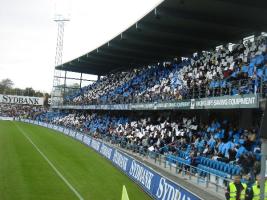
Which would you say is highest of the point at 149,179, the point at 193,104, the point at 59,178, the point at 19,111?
the point at 193,104

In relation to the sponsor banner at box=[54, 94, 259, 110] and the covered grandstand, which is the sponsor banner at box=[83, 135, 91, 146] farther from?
the sponsor banner at box=[54, 94, 259, 110]

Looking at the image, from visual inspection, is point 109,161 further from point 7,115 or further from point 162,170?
point 7,115

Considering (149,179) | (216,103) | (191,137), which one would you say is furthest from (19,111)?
(149,179)

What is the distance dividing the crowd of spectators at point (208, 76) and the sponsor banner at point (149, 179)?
5.02 meters

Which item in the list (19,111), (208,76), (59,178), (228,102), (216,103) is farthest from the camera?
(19,111)

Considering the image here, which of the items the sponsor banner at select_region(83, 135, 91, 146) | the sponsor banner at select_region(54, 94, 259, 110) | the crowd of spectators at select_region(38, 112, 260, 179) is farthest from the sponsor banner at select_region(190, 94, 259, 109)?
the sponsor banner at select_region(83, 135, 91, 146)

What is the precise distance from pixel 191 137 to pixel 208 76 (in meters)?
3.44

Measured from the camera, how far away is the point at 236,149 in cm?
1700

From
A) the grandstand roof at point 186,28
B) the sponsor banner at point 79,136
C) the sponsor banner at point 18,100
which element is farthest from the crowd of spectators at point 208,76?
the sponsor banner at point 18,100

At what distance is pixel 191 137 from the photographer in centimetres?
2295

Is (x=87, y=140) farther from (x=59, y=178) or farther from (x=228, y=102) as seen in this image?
(x=228, y=102)

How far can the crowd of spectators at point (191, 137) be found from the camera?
16.7 m

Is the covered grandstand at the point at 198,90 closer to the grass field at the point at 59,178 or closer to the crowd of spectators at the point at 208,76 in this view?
the crowd of spectators at the point at 208,76

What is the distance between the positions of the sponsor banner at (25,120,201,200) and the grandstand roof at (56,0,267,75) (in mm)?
8642
